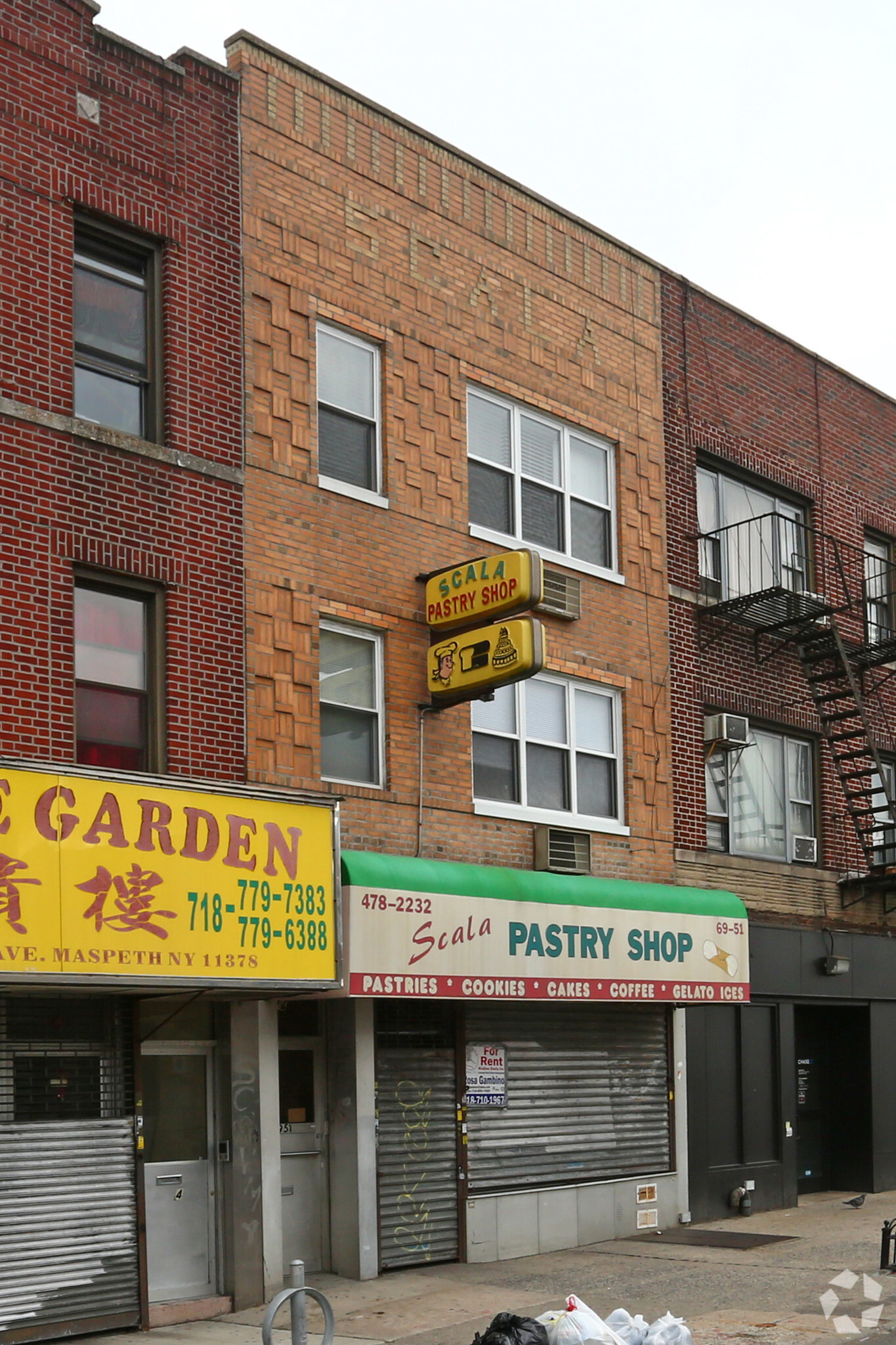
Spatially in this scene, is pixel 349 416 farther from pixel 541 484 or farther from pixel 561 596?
pixel 561 596

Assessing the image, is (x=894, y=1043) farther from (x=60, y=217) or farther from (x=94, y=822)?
(x=60, y=217)

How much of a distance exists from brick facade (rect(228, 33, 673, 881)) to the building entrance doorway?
4.91m

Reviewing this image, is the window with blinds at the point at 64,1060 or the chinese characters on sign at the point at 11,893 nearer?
the chinese characters on sign at the point at 11,893

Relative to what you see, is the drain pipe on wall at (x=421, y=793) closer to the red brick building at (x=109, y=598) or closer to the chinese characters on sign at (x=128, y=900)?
→ the red brick building at (x=109, y=598)

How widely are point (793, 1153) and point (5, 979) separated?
1212cm

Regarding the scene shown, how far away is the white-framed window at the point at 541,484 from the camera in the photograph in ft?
57.2

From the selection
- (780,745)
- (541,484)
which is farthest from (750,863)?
(541,484)

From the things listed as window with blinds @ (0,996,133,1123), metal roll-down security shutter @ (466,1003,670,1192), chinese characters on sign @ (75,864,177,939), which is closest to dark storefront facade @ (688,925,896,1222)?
metal roll-down security shutter @ (466,1003,670,1192)

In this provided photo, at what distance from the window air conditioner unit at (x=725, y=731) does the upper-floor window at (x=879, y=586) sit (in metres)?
4.33

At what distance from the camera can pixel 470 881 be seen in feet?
50.3

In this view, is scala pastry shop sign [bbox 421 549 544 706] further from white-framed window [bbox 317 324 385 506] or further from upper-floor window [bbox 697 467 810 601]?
upper-floor window [bbox 697 467 810 601]

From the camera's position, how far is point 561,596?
17.6m

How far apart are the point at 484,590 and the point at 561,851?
3.35m

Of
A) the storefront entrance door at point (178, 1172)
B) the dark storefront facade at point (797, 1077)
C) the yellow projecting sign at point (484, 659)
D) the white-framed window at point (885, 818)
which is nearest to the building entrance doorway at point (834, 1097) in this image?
the dark storefront facade at point (797, 1077)
